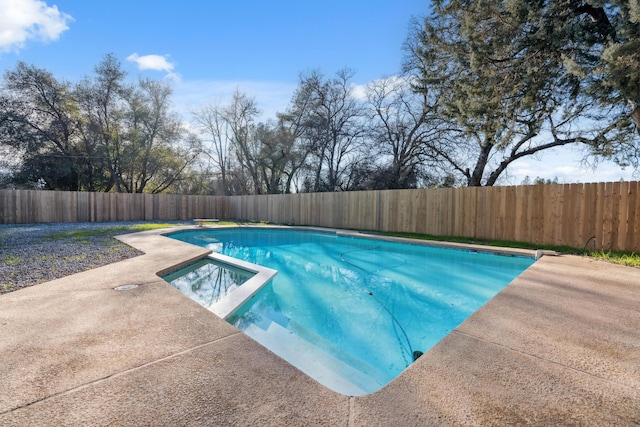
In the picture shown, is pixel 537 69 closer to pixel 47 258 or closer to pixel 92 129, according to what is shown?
pixel 47 258

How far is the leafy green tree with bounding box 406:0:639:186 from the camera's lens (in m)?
4.93

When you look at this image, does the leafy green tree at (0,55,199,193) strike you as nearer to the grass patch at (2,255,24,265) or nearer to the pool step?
the grass patch at (2,255,24,265)

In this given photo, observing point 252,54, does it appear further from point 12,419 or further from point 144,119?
point 12,419

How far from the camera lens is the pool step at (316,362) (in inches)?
77.1

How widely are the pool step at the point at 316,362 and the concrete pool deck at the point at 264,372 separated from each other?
503 millimetres

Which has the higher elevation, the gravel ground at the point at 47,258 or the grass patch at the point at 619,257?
the gravel ground at the point at 47,258

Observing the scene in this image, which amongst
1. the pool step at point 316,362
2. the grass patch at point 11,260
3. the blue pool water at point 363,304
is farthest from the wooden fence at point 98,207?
the pool step at point 316,362

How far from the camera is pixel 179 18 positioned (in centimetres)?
775

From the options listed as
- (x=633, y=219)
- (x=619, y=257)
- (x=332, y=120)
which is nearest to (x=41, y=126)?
(x=332, y=120)

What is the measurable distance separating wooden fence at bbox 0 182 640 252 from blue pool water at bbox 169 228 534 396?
52.0 inches

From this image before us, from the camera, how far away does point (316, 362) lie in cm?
221

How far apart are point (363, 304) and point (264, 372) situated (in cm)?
223

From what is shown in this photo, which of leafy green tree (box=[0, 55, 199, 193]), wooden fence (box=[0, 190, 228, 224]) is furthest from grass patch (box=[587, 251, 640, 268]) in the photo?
leafy green tree (box=[0, 55, 199, 193])

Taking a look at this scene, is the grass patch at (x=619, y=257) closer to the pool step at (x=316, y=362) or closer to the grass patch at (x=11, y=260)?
the pool step at (x=316, y=362)
